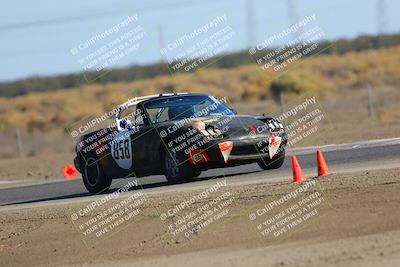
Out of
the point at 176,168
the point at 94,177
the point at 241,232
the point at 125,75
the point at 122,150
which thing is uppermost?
the point at 241,232

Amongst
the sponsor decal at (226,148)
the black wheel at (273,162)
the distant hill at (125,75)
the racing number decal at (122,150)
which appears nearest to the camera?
the sponsor decal at (226,148)

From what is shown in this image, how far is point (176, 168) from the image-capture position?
51.9ft

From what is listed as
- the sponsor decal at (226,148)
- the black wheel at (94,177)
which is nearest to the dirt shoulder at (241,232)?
the sponsor decal at (226,148)

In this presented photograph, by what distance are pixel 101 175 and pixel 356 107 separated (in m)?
23.3

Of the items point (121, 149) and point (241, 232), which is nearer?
point (241, 232)

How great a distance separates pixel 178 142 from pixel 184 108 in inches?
43.8

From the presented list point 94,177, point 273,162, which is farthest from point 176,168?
point 94,177

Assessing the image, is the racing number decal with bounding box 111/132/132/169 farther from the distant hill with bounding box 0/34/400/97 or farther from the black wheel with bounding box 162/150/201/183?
the distant hill with bounding box 0/34/400/97

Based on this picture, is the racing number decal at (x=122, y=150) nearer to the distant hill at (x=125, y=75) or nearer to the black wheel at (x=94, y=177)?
the black wheel at (x=94, y=177)

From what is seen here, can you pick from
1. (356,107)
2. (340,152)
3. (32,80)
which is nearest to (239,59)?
(32,80)

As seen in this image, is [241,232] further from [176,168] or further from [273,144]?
[273,144]

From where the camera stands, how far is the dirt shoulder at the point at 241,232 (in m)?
9.93

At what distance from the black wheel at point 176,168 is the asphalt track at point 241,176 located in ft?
0.42

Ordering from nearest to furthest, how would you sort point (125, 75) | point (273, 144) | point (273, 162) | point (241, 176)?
1. point (273, 144)
2. point (241, 176)
3. point (273, 162)
4. point (125, 75)
